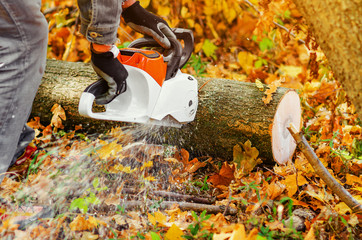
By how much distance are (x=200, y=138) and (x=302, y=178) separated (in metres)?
0.80

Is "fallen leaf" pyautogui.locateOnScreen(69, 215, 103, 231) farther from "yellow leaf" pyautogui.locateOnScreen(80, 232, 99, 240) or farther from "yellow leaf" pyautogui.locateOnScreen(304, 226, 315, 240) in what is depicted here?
"yellow leaf" pyautogui.locateOnScreen(304, 226, 315, 240)

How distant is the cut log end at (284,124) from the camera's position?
2.17 m

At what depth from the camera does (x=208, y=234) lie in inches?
64.7

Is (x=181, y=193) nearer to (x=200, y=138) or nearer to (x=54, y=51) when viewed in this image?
(x=200, y=138)

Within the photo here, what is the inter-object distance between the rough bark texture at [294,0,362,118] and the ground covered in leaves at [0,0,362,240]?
733 millimetres

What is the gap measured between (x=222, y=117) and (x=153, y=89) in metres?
0.64

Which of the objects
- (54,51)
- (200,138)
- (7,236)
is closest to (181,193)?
(200,138)

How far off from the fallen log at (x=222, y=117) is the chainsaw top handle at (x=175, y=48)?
1.03 feet

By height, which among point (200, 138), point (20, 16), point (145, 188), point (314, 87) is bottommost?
point (145, 188)

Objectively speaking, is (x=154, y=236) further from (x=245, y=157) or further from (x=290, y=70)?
(x=290, y=70)

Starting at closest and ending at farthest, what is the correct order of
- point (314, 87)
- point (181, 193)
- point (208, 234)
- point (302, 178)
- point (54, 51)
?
point (208, 234), point (302, 178), point (181, 193), point (314, 87), point (54, 51)

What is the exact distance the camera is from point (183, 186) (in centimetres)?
224

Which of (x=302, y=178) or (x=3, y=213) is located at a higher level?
(x=302, y=178)

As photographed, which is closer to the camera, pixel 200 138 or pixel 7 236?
pixel 7 236
